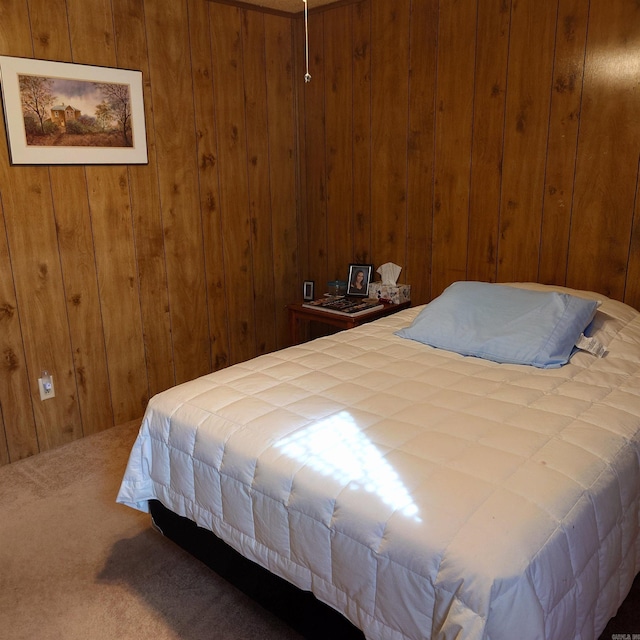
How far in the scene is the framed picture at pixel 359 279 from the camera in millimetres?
3535

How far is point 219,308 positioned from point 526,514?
266 cm

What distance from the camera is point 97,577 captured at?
80.7 inches

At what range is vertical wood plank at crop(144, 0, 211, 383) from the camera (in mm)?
3123

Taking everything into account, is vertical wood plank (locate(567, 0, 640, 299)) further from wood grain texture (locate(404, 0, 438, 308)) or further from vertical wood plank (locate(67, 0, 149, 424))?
vertical wood plank (locate(67, 0, 149, 424))

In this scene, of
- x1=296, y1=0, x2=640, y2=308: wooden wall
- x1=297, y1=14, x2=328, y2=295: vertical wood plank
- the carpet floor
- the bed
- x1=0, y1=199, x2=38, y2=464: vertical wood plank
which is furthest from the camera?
x1=297, y1=14, x2=328, y2=295: vertical wood plank

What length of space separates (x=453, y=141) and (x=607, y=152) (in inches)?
31.6

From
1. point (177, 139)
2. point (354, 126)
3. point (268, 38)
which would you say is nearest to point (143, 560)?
point (177, 139)

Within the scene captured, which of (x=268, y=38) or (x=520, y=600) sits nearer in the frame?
(x=520, y=600)

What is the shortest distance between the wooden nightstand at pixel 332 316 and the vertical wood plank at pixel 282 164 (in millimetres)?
422

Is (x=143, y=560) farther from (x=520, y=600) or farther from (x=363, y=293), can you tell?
(x=363, y=293)

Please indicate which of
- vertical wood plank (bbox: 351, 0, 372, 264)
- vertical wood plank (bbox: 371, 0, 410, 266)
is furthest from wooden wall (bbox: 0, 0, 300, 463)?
vertical wood plank (bbox: 371, 0, 410, 266)

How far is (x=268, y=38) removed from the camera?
3.60m

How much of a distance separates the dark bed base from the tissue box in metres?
1.87

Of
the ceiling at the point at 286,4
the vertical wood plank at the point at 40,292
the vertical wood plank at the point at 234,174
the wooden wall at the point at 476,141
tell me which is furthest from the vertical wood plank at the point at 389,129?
the vertical wood plank at the point at 40,292
